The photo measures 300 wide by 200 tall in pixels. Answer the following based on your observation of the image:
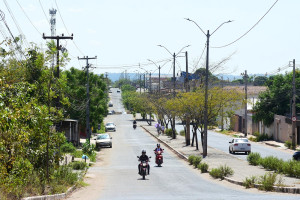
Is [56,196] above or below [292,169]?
below

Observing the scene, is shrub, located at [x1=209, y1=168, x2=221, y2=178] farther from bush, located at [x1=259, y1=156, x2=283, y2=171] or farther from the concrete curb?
the concrete curb

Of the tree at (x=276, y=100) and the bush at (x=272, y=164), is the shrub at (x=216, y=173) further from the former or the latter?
the tree at (x=276, y=100)

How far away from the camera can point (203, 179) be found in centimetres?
2750

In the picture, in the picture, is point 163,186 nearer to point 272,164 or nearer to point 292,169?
point 292,169

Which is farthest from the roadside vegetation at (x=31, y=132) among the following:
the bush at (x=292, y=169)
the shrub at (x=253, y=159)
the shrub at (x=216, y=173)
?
the shrub at (x=253, y=159)

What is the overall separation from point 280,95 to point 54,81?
50214mm

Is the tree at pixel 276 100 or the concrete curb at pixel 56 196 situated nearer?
the concrete curb at pixel 56 196

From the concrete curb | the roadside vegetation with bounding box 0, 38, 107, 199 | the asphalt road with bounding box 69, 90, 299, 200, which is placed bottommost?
the asphalt road with bounding box 69, 90, 299, 200

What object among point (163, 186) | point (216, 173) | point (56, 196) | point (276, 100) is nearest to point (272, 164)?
point (216, 173)

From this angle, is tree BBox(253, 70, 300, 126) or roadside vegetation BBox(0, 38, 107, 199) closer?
roadside vegetation BBox(0, 38, 107, 199)

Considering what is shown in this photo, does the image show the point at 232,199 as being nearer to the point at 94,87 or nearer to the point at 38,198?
the point at 38,198

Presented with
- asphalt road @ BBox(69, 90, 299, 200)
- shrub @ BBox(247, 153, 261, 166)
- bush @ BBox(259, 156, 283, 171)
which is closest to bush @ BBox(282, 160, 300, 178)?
bush @ BBox(259, 156, 283, 171)

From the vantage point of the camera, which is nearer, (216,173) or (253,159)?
(216,173)

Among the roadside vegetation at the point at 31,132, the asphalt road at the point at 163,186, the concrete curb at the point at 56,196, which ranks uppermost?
the roadside vegetation at the point at 31,132
